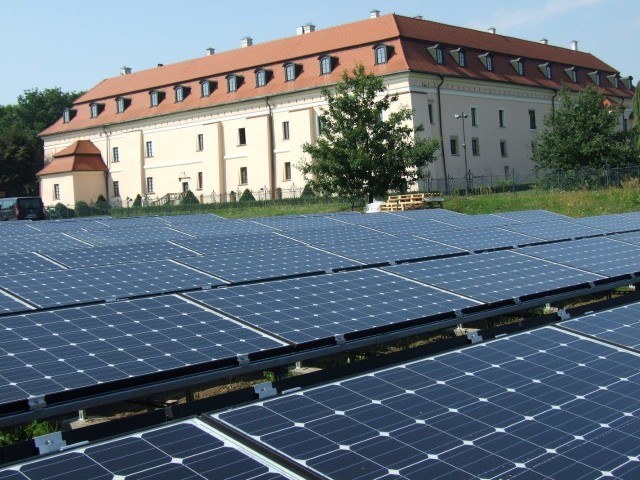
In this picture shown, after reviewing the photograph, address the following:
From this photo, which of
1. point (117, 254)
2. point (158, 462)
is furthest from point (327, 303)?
point (117, 254)

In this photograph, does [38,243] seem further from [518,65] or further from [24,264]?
[518,65]

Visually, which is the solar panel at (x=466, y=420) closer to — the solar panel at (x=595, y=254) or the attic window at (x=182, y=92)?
the solar panel at (x=595, y=254)

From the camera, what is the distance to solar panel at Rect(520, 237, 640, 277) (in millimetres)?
13716

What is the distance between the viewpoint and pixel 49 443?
4.97 meters

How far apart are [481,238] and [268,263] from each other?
6086 mm

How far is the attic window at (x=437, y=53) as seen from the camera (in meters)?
73.0

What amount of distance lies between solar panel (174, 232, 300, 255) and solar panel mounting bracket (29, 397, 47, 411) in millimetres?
8720

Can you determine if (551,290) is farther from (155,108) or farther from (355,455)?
(155,108)

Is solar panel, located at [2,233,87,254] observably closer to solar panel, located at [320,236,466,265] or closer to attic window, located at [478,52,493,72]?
solar panel, located at [320,236,466,265]

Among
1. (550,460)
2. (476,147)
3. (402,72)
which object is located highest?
(402,72)

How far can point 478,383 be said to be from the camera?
19.8ft

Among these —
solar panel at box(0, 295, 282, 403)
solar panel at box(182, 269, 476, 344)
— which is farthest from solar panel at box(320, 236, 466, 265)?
solar panel at box(0, 295, 282, 403)

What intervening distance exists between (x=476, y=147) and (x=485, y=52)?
10398 mm

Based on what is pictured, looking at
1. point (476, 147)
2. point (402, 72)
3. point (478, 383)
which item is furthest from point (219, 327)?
point (476, 147)
